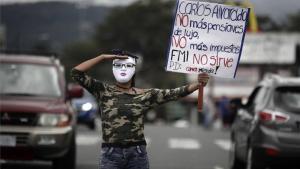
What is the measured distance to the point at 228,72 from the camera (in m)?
8.30

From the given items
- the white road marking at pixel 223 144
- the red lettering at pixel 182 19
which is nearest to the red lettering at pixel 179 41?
the red lettering at pixel 182 19

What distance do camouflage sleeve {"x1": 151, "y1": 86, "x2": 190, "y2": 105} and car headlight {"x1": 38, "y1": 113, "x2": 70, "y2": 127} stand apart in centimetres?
532

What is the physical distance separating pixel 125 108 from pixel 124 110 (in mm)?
20

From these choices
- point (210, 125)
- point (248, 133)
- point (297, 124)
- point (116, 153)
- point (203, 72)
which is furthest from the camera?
point (210, 125)

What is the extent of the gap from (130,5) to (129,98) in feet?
314

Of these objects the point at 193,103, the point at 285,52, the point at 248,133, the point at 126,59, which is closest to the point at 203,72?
the point at 126,59

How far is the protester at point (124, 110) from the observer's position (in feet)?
24.1

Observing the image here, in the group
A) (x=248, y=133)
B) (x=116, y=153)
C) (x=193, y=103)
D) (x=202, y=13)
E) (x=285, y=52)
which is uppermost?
(x=202, y=13)

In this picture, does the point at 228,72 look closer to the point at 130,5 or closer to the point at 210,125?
the point at 210,125

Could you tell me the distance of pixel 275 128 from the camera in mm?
11938

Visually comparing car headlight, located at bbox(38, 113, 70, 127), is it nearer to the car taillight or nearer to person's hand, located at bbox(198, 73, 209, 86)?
the car taillight

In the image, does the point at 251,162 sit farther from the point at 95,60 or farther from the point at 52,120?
the point at 95,60

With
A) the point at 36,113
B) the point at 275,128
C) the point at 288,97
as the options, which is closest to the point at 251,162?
the point at 275,128

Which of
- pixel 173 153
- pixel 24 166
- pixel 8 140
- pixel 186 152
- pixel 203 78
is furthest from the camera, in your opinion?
pixel 186 152
